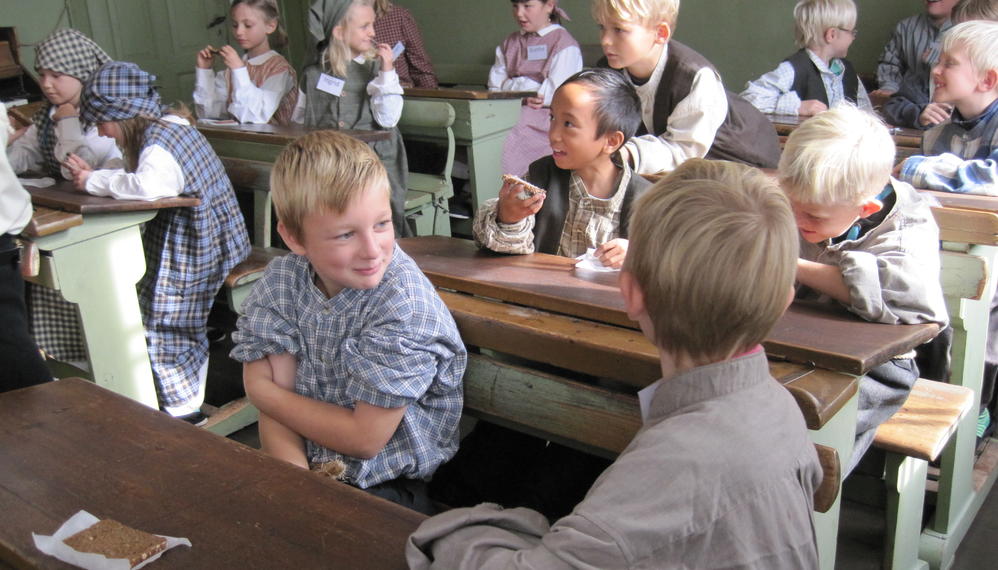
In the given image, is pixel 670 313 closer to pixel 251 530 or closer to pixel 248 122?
pixel 251 530

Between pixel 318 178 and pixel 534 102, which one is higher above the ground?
pixel 318 178

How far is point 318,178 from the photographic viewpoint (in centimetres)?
151

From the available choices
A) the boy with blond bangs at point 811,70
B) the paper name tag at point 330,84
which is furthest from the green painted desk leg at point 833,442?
the paper name tag at point 330,84

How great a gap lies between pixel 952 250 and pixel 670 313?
152cm

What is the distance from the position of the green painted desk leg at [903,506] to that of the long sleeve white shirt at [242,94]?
3965mm

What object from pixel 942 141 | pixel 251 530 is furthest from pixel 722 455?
pixel 942 141

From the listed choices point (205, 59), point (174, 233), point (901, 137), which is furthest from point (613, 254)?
point (205, 59)

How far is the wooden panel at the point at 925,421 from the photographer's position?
1.83 m

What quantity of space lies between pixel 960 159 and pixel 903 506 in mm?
1263

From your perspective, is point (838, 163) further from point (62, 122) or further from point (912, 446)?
point (62, 122)

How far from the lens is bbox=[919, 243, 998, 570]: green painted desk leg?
7.07 feet

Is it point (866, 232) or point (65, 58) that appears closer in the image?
point (866, 232)

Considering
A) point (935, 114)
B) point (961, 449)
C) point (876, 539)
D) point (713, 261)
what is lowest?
point (876, 539)

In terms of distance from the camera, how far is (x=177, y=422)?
1.32 metres
